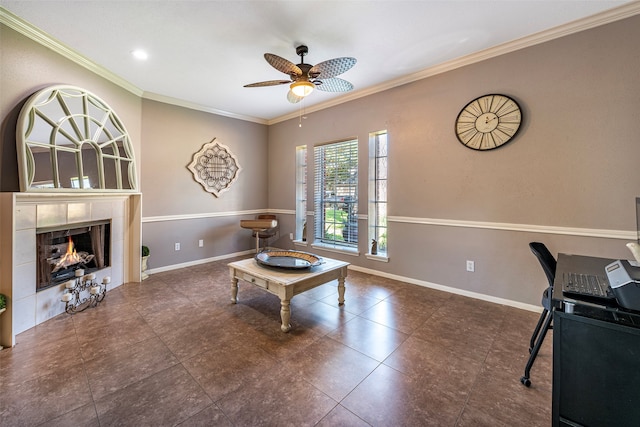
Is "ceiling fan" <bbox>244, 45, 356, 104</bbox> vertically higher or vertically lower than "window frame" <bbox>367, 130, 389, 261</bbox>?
higher

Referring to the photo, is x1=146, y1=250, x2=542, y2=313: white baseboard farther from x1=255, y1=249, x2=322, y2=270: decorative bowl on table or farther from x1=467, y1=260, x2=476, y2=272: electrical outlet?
x1=255, y1=249, x2=322, y2=270: decorative bowl on table

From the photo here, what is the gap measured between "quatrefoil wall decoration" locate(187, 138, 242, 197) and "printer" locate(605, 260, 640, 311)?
4808 mm

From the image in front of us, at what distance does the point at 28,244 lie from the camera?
2285mm

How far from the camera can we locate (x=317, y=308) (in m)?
2.80

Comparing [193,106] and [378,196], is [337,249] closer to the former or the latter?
[378,196]

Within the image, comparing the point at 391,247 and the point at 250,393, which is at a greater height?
the point at 391,247

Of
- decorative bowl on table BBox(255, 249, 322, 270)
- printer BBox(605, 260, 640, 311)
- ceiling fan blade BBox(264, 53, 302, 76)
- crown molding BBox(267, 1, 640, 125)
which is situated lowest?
decorative bowl on table BBox(255, 249, 322, 270)

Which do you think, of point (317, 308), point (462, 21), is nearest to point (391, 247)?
point (317, 308)

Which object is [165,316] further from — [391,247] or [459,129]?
[459,129]

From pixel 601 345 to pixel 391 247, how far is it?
8.79 feet

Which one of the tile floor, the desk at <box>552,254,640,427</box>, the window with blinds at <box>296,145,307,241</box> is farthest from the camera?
the window with blinds at <box>296,145,307,241</box>

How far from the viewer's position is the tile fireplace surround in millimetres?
2104

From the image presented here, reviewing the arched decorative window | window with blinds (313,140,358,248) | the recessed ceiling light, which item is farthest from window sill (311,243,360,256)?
the recessed ceiling light

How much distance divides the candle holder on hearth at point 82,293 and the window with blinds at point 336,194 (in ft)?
10.2
